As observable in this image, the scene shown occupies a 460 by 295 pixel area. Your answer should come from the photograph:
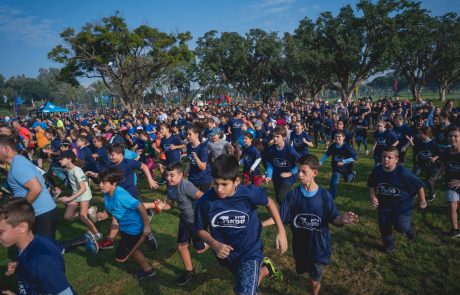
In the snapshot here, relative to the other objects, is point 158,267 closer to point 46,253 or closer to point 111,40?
point 46,253

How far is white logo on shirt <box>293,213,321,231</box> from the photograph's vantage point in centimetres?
358

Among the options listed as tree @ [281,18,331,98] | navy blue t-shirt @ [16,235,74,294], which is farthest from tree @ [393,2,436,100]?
navy blue t-shirt @ [16,235,74,294]

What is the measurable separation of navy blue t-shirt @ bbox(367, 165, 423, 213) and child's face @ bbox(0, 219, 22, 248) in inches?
199

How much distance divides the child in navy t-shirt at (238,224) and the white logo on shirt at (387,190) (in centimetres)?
253

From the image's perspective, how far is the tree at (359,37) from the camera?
30.7 meters

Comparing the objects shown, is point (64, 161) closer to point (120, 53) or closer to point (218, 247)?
point (218, 247)

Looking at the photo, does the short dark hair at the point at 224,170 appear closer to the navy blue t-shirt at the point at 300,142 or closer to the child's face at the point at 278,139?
the child's face at the point at 278,139

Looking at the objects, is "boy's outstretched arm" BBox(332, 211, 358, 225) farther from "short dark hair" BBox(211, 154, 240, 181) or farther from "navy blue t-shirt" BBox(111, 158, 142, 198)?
"navy blue t-shirt" BBox(111, 158, 142, 198)

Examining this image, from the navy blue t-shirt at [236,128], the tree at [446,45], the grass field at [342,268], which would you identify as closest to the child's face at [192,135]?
the grass field at [342,268]

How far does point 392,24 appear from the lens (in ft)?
99.9

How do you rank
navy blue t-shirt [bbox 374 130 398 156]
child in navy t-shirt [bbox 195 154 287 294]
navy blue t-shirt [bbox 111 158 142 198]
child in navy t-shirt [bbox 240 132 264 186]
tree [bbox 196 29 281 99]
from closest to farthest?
child in navy t-shirt [bbox 195 154 287 294]
navy blue t-shirt [bbox 111 158 142 198]
child in navy t-shirt [bbox 240 132 264 186]
navy blue t-shirt [bbox 374 130 398 156]
tree [bbox 196 29 281 99]

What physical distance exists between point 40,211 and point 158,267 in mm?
2193

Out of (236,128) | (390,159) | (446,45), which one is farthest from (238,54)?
(390,159)

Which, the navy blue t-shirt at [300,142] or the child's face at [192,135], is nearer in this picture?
the child's face at [192,135]
